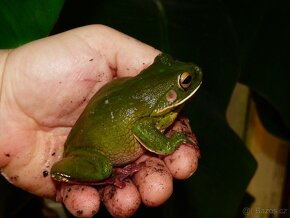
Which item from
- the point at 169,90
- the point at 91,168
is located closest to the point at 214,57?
the point at 169,90

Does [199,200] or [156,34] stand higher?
[156,34]

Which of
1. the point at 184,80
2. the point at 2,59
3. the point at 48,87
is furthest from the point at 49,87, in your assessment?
the point at 184,80

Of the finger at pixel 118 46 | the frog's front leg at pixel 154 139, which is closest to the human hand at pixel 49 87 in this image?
the finger at pixel 118 46

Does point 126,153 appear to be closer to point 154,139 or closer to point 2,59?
point 154,139

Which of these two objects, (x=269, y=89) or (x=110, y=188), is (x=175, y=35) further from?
(x=110, y=188)

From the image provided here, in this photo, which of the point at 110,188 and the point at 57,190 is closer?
the point at 110,188

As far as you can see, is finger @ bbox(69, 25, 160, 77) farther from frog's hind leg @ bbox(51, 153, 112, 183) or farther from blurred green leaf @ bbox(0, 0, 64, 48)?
frog's hind leg @ bbox(51, 153, 112, 183)

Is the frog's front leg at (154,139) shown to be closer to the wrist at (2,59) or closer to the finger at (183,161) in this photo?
the finger at (183,161)

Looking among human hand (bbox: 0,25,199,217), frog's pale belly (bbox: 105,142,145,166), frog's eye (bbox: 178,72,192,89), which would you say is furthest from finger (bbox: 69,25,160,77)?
frog's pale belly (bbox: 105,142,145,166)
